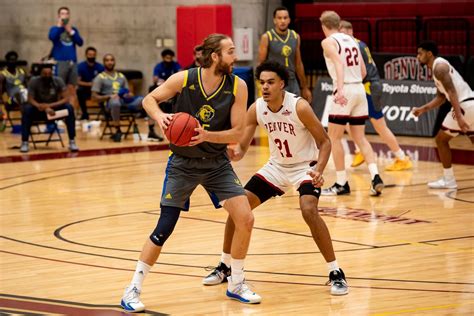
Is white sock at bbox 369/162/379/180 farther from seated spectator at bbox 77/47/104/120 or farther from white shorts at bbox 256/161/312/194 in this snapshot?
seated spectator at bbox 77/47/104/120

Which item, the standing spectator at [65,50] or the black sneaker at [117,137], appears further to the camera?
the standing spectator at [65,50]

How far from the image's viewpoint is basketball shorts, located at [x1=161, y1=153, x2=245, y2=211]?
771 cm

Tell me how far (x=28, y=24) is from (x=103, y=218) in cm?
1602

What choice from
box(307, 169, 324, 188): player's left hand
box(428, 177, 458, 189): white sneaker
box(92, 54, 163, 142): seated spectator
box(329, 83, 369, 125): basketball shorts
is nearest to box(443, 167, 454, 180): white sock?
box(428, 177, 458, 189): white sneaker

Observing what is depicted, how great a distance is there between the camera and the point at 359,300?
771cm

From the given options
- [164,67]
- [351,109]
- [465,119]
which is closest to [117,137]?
[164,67]

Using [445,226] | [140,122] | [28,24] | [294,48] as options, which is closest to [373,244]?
[445,226]

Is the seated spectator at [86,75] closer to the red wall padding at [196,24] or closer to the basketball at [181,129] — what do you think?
the red wall padding at [196,24]

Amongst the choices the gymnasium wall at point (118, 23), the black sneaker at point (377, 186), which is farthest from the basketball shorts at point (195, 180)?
the gymnasium wall at point (118, 23)

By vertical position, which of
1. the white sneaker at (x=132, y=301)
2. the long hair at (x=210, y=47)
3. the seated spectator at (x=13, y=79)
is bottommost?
the white sneaker at (x=132, y=301)

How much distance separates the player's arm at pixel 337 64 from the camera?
12797mm

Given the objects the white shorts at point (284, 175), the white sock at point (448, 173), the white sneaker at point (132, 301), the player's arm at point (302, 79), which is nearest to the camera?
the white sneaker at point (132, 301)

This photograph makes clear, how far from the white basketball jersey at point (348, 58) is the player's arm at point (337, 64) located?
0.11m

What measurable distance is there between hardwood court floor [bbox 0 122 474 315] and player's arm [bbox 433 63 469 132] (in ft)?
2.87
